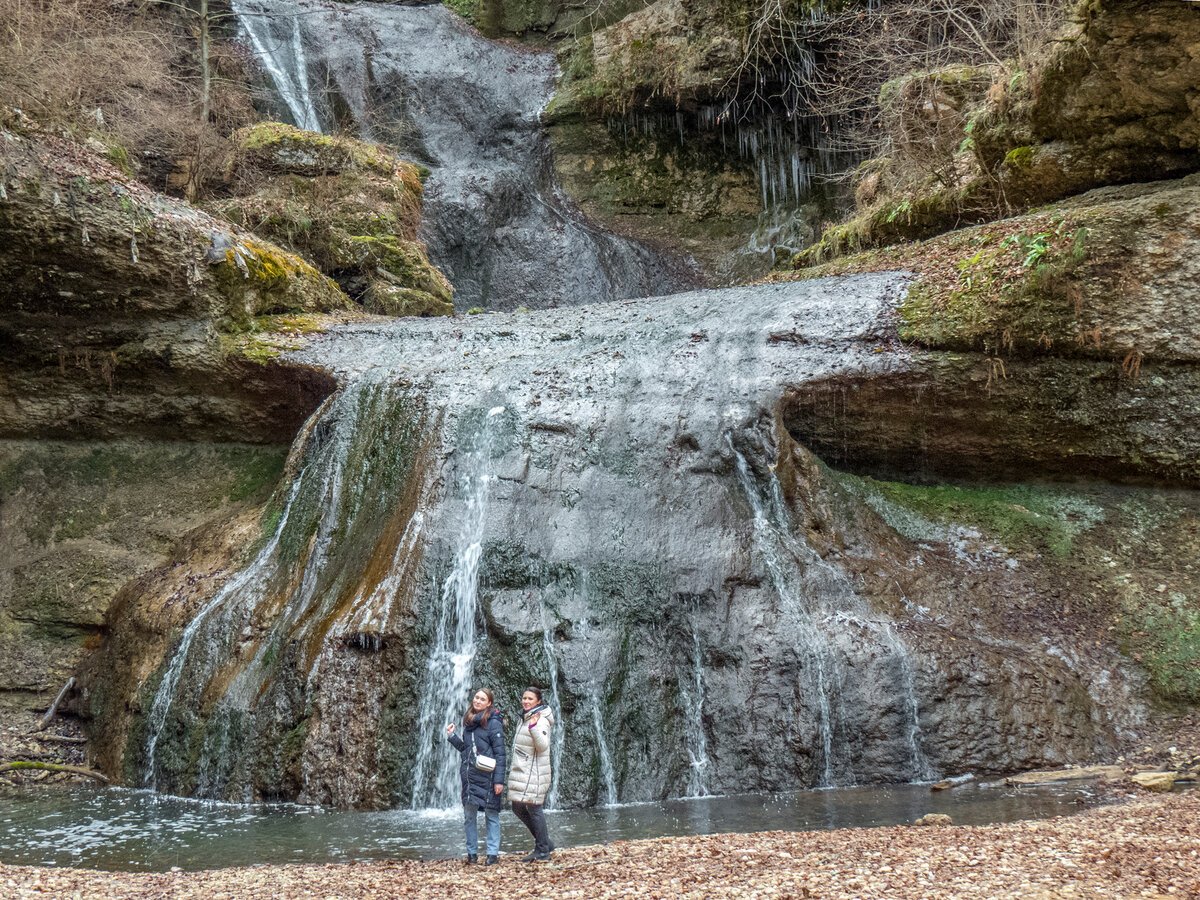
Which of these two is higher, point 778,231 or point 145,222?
point 778,231

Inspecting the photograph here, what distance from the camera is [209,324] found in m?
13.0

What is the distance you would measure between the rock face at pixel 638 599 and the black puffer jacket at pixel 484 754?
2.25 metres

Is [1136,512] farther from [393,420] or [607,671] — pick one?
[393,420]

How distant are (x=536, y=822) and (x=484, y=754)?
1.78ft

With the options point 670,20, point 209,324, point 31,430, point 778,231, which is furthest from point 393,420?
point 670,20

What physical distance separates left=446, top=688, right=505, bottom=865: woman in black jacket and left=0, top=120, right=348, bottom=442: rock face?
719cm

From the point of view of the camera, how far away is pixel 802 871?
18.2 ft

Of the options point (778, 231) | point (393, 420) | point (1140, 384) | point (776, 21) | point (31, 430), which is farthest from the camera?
point (778, 231)

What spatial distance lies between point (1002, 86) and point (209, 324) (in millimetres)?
10366

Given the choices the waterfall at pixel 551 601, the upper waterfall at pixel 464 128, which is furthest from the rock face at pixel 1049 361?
the upper waterfall at pixel 464 128

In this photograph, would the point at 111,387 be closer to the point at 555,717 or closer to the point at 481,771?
the point at 555,717

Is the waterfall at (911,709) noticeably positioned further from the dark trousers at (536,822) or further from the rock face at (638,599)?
the dark trousers at (536,822)

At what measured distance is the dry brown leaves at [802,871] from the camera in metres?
5.14

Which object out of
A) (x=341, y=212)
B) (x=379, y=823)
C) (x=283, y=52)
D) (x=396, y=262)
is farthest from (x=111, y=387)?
(x=283, y=52)
